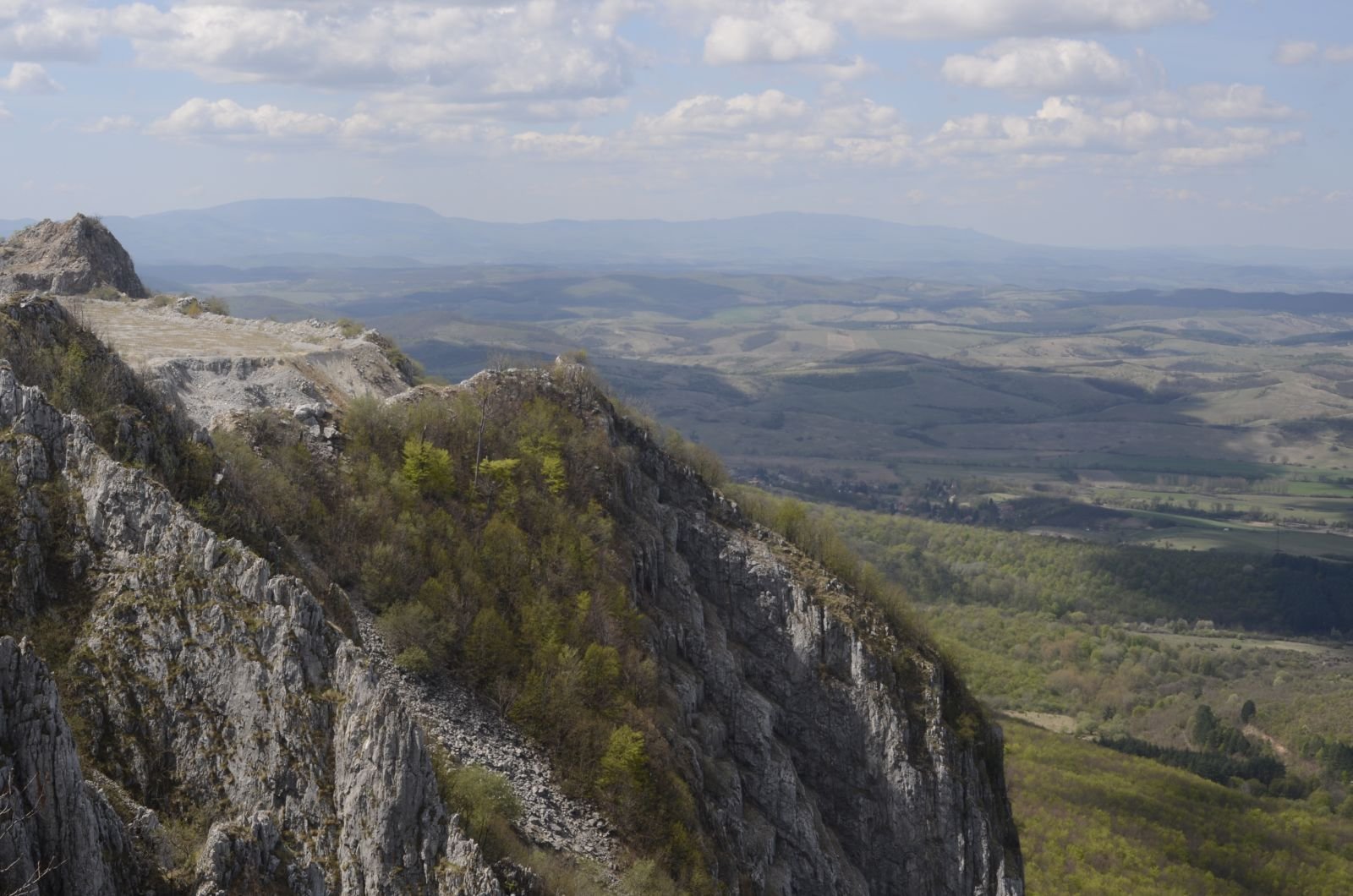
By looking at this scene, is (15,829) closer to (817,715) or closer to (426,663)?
(426,663)

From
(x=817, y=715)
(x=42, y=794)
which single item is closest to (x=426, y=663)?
(x=42, y=794)

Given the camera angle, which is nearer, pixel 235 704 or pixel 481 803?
pixel 235 704

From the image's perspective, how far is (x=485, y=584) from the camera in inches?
1617

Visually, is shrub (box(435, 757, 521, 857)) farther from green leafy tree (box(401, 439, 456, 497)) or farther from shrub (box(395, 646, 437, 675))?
green leafy tree (box(401, 439, 456, 497))

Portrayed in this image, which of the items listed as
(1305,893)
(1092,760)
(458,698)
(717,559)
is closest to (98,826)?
(458,698)

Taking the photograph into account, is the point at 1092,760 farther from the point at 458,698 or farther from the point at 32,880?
the point at 32,880

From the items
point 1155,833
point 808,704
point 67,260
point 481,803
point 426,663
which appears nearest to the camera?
point 481,803

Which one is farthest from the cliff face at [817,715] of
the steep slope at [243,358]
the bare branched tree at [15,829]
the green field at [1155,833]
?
the green field at [1155,833]

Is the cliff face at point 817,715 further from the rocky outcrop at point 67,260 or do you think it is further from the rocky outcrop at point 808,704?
the rocky outcrop at point 67,260

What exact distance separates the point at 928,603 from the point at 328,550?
5888 inches

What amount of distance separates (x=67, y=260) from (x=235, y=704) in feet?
207

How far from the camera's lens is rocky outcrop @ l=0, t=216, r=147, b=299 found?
7475cm

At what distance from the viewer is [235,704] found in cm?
2694

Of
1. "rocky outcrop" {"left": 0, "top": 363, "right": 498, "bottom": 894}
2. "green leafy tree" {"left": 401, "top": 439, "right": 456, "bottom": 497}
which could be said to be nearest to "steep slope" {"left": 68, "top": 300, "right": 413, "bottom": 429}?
"green leafy tree" {"left": 401, "top": 439, "right": 456, "bottom": 497}
